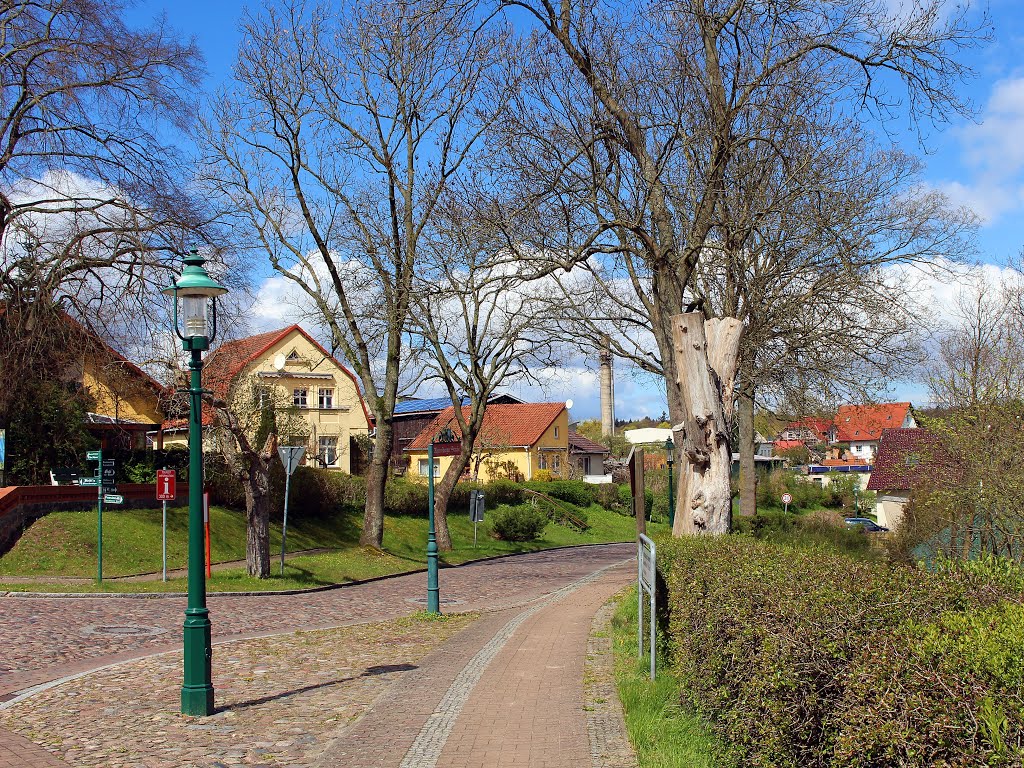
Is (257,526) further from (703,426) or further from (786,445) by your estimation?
(786,445)

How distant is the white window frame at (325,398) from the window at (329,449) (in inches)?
66.3

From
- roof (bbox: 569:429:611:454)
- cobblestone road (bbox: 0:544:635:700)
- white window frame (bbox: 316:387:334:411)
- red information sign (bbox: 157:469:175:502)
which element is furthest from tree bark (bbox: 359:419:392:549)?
roof (bbox: 569:429:611:454)

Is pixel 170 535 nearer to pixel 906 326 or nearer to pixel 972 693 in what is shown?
pixel 906 326

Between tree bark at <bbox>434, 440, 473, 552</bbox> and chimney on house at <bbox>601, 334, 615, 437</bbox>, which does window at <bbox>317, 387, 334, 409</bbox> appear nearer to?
tree bark at <bbox>434, 440, 473, 552</bbox>

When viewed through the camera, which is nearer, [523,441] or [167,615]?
[167,615]

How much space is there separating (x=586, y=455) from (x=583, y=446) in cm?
128

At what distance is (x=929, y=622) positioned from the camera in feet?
14.6

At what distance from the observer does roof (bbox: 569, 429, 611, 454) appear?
68562 mm

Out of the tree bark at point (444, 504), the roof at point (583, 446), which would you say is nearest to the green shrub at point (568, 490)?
the roof at point (583, 446)

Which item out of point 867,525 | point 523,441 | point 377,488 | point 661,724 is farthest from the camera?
point 523,441

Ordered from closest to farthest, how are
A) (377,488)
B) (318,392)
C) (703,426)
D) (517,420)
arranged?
1. (703,426)
2. (377,488)
3. (318,392)
4. (517,420)

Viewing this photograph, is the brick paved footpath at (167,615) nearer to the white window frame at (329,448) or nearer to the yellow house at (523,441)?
the white window frame at (329,448)

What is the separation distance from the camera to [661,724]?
6824 mm

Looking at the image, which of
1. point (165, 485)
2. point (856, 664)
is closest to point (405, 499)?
point (165, 485)
